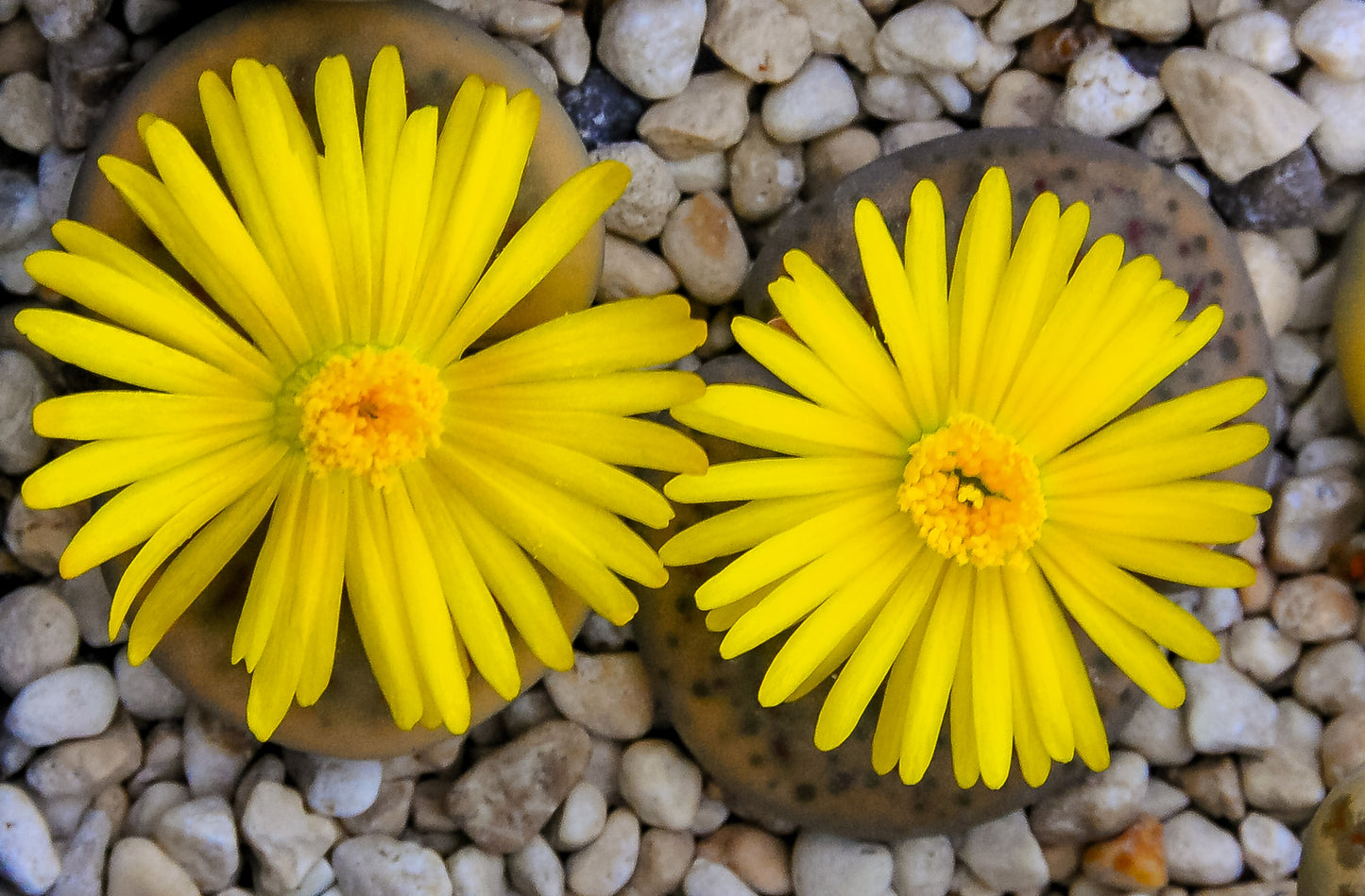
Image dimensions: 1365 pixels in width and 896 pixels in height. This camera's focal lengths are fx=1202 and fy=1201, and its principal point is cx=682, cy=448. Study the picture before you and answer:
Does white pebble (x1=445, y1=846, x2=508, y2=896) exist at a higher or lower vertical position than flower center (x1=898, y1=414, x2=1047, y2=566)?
lower

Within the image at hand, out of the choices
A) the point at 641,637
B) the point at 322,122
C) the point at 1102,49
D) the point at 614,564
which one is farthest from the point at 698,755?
the point at 1102,49

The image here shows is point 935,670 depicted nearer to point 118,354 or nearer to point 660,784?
point 660,784

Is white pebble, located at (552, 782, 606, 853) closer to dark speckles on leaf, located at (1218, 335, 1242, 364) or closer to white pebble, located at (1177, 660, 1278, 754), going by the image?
white pebble, located at (1177, 660, 1278, 754)

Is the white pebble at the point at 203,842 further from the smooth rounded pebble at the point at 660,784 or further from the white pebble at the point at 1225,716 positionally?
the white pebble at the point at 1225,716

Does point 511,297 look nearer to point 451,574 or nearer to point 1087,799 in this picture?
point 451,574

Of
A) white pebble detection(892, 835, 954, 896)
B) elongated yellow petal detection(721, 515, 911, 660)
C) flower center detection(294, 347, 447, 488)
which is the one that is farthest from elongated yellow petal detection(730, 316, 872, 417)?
white pebble detection(892, 835, 954, 896)

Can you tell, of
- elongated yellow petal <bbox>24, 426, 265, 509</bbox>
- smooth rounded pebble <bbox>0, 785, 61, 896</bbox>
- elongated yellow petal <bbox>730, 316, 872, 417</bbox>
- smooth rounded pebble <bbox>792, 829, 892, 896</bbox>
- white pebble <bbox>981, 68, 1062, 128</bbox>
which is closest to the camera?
elongated yellow petal <bbox>24, 426, 265, 509</bbox>
